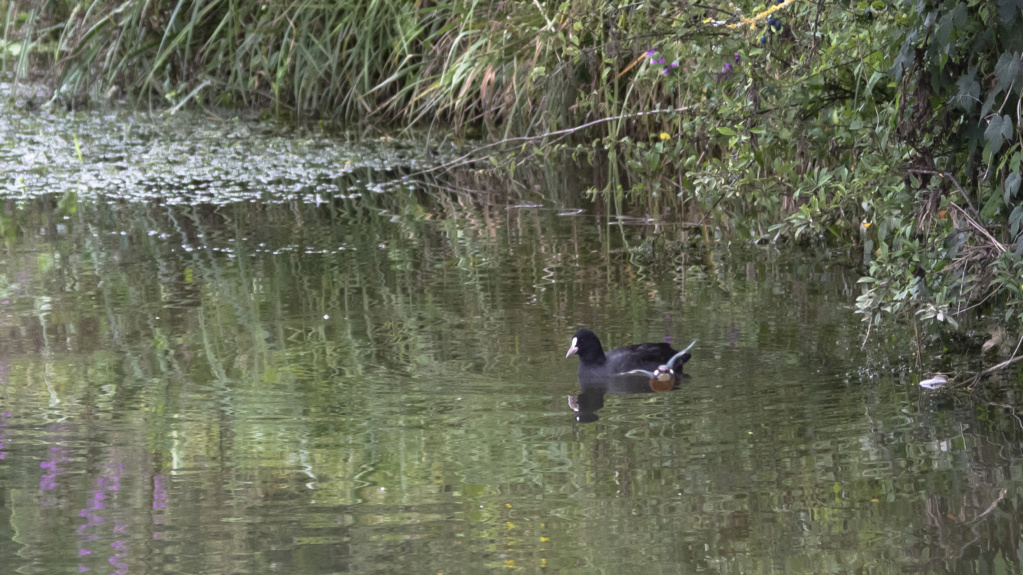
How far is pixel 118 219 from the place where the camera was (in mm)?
9445

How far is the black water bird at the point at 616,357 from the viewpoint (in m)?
5.56

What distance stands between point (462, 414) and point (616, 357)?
841 millimetres

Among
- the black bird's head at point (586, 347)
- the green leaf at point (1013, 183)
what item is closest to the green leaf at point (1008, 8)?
the green leaf at point (1013, 183)

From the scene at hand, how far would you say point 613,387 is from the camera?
5.44 meters

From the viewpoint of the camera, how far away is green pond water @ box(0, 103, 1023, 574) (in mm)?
3871

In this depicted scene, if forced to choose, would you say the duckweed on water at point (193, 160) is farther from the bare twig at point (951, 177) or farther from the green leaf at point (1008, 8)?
the green leaf at point (1008, 8)

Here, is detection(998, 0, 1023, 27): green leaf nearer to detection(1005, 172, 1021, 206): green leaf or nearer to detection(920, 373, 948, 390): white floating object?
detection(1005, 172, 1021, 206): green leaf

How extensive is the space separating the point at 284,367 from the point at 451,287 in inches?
62.6

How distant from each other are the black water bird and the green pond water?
116 millimetres

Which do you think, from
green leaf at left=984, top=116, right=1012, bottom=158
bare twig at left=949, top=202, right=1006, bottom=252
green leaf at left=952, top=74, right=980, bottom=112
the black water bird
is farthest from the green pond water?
green leaf at left=952, top=74, right=980, bottom=112

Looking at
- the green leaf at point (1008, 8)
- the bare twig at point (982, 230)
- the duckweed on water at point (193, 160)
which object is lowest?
the bare twig at point (982, 230)

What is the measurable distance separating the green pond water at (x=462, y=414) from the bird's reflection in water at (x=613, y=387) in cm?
2

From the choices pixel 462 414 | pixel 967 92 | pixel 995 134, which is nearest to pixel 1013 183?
pixel 995 134

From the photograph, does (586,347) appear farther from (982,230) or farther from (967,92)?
(967,92)
